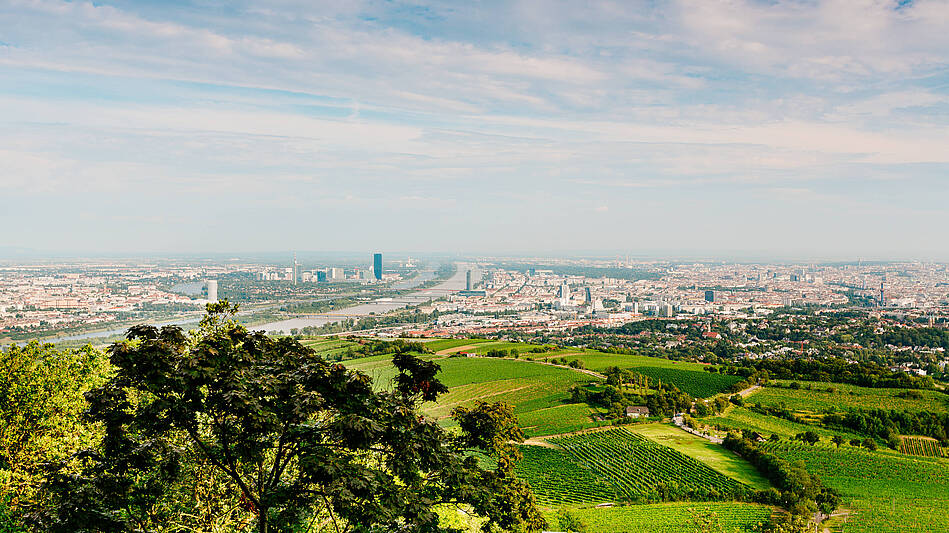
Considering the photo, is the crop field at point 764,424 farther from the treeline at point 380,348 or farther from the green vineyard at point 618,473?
the treeline at point 380,348

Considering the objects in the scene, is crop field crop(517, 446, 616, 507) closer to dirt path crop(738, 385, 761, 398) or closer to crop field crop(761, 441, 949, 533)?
crop field crop(761, 441, 949, 533)

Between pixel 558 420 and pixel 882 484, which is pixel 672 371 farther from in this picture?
pixel 882 484

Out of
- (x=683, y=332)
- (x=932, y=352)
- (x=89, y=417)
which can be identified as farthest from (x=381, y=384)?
(x=932, y=352)

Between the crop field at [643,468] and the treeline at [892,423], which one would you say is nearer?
the crop field at [643,468]

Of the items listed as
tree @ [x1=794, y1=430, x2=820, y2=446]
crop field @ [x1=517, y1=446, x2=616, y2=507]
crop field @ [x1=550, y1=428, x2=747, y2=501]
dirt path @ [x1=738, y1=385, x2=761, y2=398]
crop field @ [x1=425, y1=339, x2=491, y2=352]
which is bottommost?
crop field @ [x1=517, y1=446, x2=616, y2=507]

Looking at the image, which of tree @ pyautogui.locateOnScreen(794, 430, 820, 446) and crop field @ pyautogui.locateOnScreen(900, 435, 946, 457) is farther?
tree @ pyautogui.locateOnScreen(794, 430, 820, 446)

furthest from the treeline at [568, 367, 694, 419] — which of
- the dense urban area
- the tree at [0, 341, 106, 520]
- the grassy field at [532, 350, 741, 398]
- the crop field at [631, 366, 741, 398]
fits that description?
the tree at [0, 341, 106, 520]

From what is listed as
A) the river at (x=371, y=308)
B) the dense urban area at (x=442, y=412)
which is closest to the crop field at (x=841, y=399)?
the dense urban area at (x=442, y=412)
